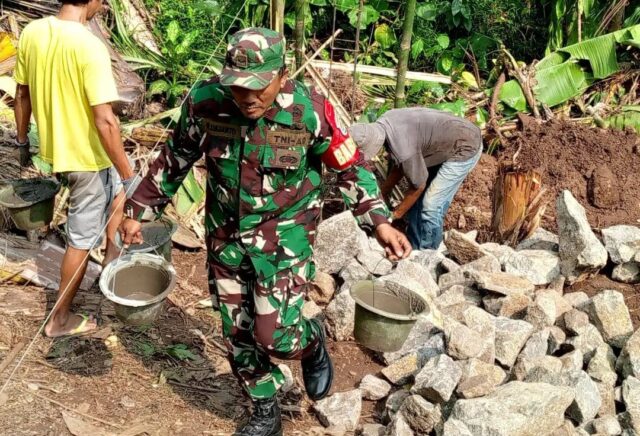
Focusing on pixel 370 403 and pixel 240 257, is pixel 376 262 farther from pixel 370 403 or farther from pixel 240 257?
pixel 240 257

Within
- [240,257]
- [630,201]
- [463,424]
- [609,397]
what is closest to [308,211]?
[240,257]

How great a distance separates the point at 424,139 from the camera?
5.73 m

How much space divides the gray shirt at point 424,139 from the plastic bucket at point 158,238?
1715 mm

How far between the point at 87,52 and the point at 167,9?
4.39 meters

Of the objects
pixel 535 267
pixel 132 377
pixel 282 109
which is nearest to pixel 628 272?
pixel 535 267

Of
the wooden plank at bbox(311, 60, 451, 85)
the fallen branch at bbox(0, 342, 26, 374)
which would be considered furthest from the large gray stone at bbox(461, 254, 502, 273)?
the fallen branch at bbox(0, 342, 26, 374)

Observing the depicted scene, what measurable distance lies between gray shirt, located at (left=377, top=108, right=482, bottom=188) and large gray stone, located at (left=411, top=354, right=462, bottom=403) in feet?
6.15

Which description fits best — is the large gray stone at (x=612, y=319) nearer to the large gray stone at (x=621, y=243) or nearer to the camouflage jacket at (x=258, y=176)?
the large gray stone at (x=621, y=243)

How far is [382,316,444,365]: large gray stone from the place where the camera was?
4.51 meters

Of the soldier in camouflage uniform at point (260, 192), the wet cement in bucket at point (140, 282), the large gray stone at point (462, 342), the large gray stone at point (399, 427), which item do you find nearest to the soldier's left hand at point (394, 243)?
the soldier in camouflage uniform at point (260, 192)

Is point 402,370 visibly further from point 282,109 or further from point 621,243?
point 621,243

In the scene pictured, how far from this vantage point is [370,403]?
4355mm

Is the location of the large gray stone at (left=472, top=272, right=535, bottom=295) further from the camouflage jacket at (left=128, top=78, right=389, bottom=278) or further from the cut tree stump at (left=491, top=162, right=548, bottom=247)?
the camouflage jacket at (left=128, top=78, right=389, bottom=278)

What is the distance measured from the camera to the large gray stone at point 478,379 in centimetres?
384
